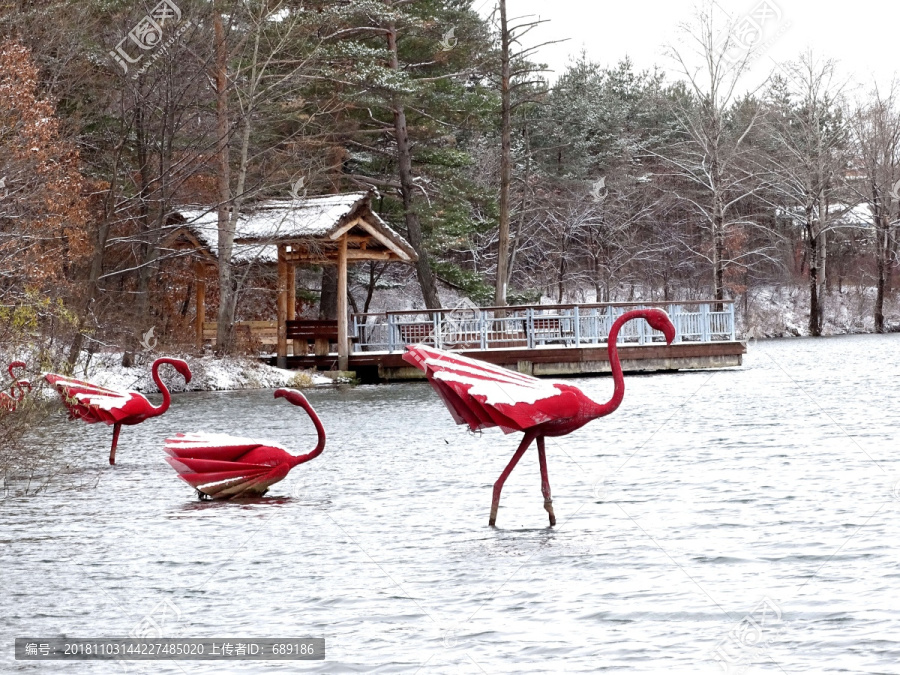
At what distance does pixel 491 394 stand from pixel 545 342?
2441 cm

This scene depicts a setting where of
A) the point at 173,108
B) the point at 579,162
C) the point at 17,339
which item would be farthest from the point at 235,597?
the point at 579,162

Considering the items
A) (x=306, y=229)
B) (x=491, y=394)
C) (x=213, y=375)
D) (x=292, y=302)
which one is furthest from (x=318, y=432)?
(x=292, y=302)


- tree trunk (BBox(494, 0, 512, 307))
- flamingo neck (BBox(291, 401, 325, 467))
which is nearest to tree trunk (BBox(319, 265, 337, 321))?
tree trunk (BBox(494, 0, 512, 307))

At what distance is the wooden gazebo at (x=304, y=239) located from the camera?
105ft

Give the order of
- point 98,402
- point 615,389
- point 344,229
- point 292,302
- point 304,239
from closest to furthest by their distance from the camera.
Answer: point 615,389 < point 98,402 < point 304,239 < point 344,229 < point 292,302

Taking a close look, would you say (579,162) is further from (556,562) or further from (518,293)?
(556,562)

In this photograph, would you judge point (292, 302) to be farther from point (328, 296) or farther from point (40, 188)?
point (40, 188)

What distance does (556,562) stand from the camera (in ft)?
29.1

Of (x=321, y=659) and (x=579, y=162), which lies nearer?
(x=321, y=659)

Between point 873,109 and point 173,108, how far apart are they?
38837 millimetres

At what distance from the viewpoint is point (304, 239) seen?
1244 inches

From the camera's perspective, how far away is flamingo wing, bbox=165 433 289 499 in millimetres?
12023

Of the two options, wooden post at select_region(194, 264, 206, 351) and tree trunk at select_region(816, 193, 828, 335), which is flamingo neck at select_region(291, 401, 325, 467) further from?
tree trunk at select_region(816, 193, 828, 335)

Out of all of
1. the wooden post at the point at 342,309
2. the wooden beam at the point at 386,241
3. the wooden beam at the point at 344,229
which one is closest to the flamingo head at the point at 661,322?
the wooden beam at the point at 344,229
